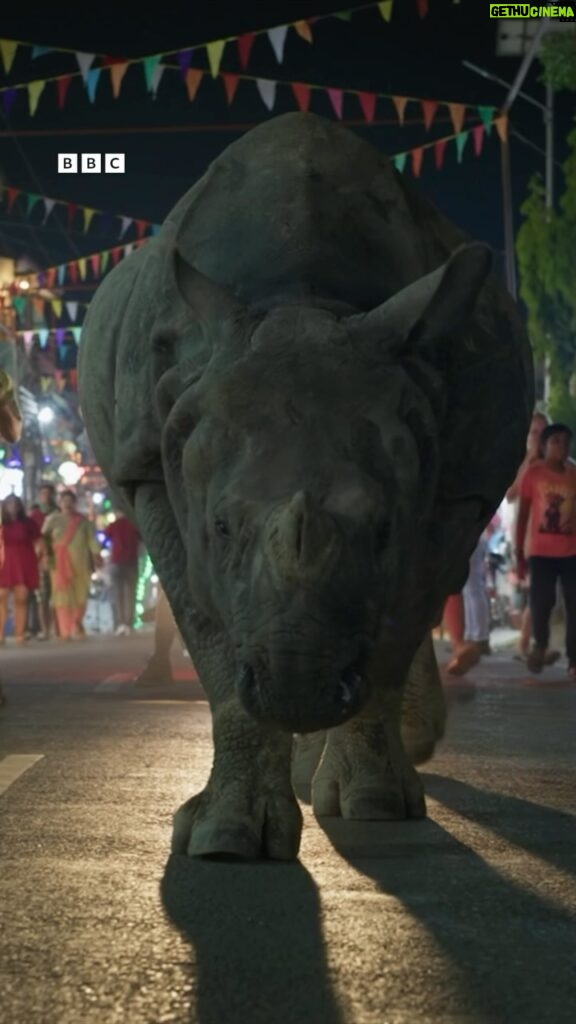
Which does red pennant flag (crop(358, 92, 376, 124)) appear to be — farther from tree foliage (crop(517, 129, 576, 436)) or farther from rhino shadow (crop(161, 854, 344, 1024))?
rhino shadow (crop(161, 854, 344, 1024))

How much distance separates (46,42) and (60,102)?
223cm

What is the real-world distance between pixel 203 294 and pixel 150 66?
16255 millimetres

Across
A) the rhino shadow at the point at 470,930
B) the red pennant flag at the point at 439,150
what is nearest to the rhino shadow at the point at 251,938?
the rhino shadow at the point at 470,930

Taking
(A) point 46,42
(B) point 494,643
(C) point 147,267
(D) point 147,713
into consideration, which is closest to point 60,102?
(A) point 46,42

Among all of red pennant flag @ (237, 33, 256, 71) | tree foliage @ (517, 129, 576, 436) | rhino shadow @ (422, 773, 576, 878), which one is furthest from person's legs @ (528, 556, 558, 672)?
tree foliage @ (517, 129, 576, 436)

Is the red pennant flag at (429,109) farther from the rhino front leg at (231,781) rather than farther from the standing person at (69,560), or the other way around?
the rhino front leg at (231,781)

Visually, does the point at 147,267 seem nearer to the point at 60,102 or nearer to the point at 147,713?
the point at 147,713

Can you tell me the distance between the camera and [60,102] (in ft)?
73.5

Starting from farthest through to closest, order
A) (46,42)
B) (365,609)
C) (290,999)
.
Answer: (46,42), (365,609), (290,999)

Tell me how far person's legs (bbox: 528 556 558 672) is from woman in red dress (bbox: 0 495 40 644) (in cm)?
809

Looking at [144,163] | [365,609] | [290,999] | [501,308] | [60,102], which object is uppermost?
[144,163]

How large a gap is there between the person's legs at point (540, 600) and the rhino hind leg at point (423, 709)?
568 centimetres

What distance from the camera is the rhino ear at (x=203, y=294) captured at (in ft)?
17.3

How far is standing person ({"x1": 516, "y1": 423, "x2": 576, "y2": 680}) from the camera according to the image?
1340cm
